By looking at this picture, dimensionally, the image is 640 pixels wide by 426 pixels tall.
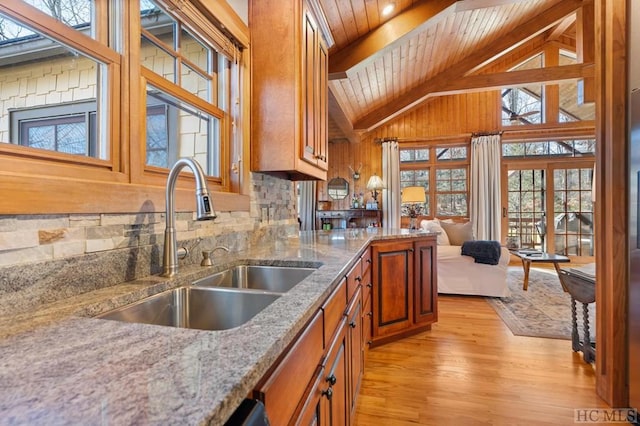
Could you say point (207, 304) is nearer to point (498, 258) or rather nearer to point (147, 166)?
point (147, 166)

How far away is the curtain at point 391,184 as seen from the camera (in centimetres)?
652

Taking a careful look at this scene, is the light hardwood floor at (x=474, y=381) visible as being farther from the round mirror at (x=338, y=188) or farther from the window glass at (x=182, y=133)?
the round mirror at (x=338, y=188)

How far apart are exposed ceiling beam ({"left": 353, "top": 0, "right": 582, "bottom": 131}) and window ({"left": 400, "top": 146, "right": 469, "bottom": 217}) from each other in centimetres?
135

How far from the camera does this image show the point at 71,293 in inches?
33.9

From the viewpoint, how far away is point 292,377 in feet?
2.24

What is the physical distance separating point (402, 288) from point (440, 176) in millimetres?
4742

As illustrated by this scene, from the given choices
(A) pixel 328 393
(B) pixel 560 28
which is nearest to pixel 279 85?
(A) pixel 328 393

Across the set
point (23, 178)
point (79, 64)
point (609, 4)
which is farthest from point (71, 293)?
point (609, 4)

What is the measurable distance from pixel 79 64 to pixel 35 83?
16 centimetres

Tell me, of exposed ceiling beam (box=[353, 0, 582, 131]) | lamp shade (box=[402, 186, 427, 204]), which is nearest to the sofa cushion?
lamp shade (box=[402, 186, 427, 204])

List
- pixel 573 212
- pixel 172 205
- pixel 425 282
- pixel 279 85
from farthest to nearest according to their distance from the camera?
pixel 573 212 < pixel 425 282 < pixel 279 85 < pixel 172 205

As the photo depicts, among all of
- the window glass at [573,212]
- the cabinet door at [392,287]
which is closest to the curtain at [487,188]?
the window glass at [573,212]

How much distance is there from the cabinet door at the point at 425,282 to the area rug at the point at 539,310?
79cm

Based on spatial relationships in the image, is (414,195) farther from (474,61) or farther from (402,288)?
(474,61)
